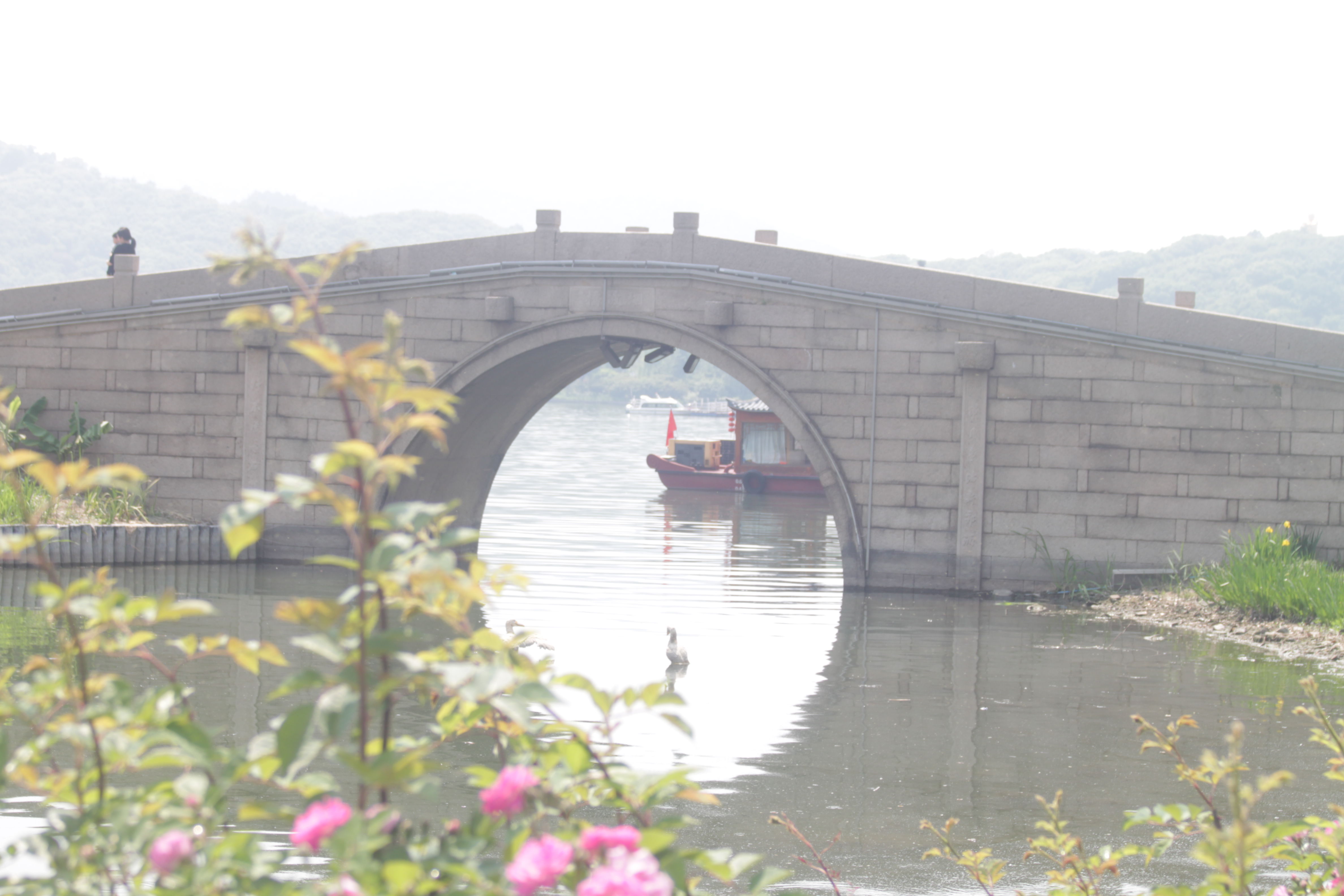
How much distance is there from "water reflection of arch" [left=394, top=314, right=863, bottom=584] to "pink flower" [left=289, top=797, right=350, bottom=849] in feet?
41.2

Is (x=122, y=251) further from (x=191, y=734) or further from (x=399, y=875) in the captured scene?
(x=399, y=875)

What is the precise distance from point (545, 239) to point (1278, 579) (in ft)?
29.7

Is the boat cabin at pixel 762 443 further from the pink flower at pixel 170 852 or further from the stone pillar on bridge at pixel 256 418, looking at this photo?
the pink flower at pixel 170 852

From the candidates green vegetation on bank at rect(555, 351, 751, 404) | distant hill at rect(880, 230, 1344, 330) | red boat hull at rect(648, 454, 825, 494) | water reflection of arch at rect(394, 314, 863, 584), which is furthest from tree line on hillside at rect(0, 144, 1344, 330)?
water reflection of arch at rect(394, 314, 863, 584)

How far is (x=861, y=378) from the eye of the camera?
15148mm

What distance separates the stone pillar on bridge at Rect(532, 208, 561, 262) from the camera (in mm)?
15930

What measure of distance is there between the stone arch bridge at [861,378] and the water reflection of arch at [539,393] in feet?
0.13

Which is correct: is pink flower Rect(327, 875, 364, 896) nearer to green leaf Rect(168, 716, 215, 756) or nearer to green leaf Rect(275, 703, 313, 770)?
green leaf Rect(275, 703, 313, 770)

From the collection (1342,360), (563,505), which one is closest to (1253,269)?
(563,505)

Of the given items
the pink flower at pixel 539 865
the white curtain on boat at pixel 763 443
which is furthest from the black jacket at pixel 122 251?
the white curtain on boat at pixel 763 443

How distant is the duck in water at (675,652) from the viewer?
11.2 metres

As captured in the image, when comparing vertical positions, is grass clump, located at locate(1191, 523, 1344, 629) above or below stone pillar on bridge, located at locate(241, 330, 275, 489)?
below

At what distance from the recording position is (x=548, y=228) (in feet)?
52.7

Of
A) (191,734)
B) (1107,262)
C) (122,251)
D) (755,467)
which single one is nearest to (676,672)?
(191,734)
